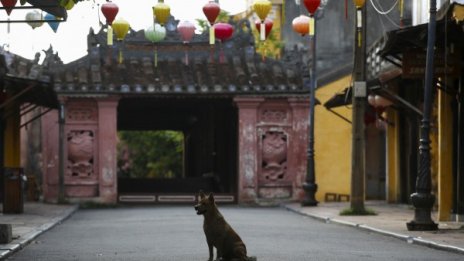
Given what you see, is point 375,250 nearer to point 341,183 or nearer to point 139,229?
point 139,229

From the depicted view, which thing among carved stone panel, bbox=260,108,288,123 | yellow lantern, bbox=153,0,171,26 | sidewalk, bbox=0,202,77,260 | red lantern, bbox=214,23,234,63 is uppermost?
red lantern, bbox=214,23,234,63

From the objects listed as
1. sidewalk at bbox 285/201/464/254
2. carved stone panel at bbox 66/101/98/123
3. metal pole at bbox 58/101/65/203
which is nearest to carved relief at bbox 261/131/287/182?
sidewalk at bbox 285/201/464/254

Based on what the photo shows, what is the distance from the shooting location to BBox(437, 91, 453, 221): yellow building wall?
87.1 feet

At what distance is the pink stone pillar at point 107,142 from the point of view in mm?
41125

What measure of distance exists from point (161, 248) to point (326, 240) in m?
3.56

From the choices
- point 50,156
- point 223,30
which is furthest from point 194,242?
point 50,156

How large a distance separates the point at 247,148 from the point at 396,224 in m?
16.0

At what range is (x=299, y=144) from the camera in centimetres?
4216

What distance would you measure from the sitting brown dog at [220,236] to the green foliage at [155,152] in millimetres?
51682

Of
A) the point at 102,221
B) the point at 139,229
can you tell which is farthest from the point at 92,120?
the point at 139,229

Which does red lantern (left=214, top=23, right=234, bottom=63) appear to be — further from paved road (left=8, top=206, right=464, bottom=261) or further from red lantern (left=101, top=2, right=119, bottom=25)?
red lantern (left=101, top=2, right=119, bottom=25)

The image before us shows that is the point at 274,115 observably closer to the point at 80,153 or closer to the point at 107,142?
the point at 107,142

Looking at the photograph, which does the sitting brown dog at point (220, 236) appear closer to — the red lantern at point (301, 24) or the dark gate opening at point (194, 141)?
the red lantern at point (301, 24)

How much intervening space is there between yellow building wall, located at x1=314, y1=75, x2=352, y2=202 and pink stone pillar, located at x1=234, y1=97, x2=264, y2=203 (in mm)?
3751
